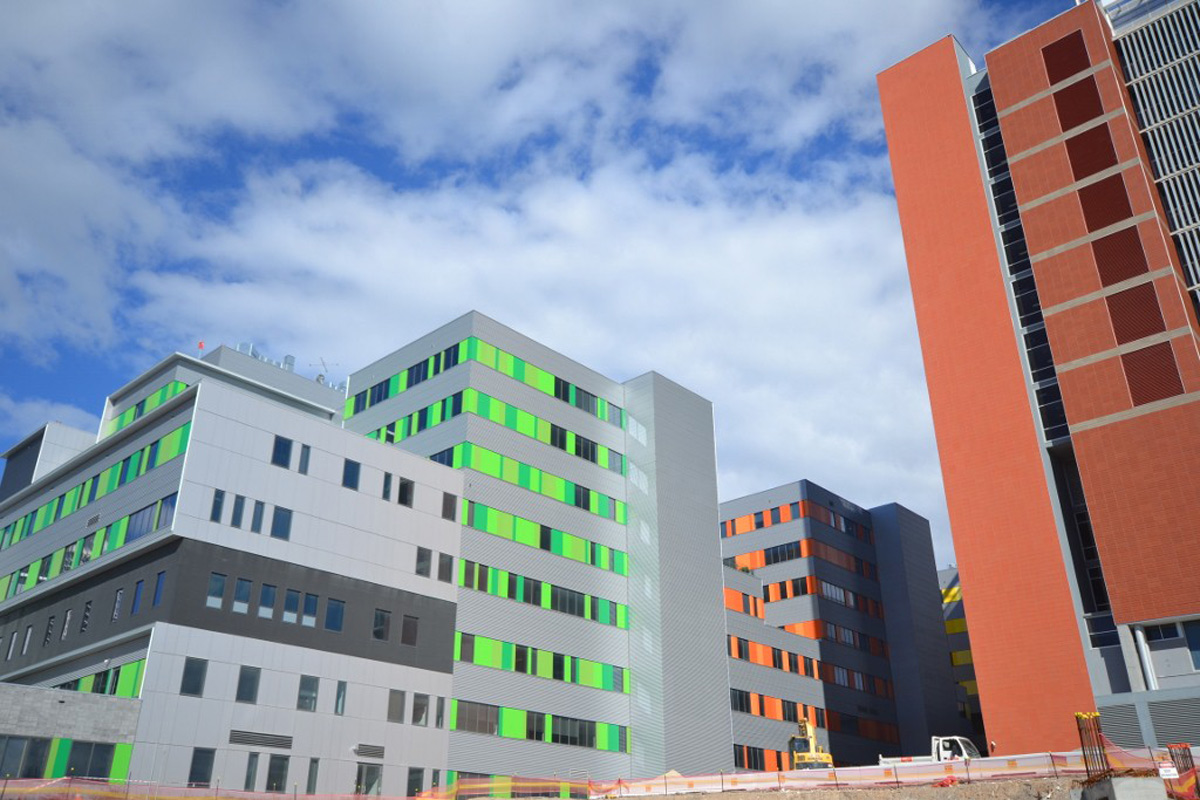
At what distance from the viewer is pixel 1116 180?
68.8 m

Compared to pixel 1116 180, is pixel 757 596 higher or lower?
lower

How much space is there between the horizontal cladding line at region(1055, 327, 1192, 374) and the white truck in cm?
2643

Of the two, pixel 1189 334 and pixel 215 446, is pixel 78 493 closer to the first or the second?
pixel 215 446

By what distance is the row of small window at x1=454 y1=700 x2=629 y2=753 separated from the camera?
62344 millimetres

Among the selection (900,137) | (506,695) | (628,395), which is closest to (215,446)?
(506,695)

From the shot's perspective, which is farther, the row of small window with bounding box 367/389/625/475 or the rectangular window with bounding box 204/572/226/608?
the row of small window with bounding box 367/389/625/475

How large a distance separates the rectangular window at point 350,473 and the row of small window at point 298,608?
24.1 ft

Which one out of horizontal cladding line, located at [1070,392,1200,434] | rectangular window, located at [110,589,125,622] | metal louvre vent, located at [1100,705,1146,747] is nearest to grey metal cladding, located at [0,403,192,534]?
rectangular window, located at [110,589,125,622]

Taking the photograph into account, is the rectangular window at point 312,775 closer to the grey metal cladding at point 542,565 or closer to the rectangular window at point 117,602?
the rectangular window at point 117,602

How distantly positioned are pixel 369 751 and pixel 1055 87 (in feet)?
222

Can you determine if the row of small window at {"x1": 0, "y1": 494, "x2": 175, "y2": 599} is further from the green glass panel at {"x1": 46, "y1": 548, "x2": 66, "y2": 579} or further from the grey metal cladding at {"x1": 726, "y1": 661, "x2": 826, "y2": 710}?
the grey metal cladding at {"x1": 726, "y1": 661, "x2": 826, "y2": 710}

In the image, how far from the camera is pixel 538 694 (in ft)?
219

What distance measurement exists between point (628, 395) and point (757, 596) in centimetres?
2475

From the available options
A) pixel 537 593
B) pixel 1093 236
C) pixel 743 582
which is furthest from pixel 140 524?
pixel 1093 236
